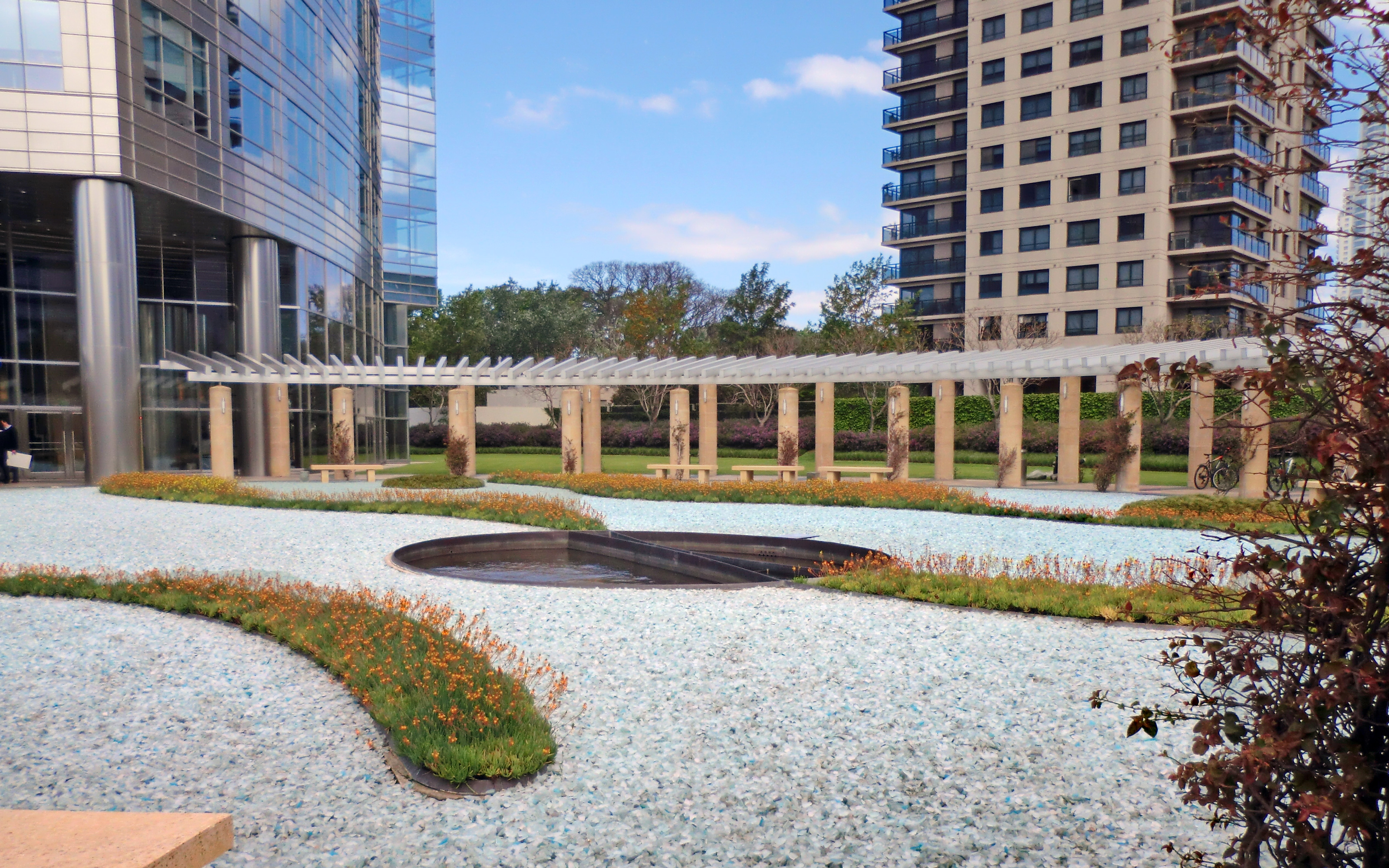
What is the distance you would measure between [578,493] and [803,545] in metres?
7.63

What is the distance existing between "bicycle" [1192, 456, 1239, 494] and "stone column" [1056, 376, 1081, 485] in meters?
2.43

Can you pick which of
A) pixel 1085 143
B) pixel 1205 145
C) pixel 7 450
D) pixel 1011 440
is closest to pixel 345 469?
pixel 7 450

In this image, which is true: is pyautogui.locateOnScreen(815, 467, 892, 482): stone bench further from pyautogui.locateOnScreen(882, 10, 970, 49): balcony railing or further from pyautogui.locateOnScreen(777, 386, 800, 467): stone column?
pyautogui.locateOnScreen(882, 10, 970, 49): balcony railing

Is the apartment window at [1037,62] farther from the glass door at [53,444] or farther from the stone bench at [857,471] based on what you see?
the glass door at [53,444]

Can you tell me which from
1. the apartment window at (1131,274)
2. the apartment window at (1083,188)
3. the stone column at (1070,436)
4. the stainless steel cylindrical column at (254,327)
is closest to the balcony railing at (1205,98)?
the apartment window at (1083,188)

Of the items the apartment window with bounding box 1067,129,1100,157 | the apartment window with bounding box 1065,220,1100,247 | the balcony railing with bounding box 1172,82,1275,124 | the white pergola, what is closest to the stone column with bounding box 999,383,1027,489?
the white pergola

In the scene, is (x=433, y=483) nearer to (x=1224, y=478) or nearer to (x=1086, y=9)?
(x=1224, y=478)

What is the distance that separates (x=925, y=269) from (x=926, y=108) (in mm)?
8924

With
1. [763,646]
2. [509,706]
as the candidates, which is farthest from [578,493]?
[509,706]

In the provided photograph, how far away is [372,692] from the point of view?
5.50m

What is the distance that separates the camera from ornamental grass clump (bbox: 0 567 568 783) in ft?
15.2

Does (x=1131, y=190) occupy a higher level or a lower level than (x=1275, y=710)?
higher

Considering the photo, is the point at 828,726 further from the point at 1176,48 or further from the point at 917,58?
the point at 917,58

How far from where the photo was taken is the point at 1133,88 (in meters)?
40.7
